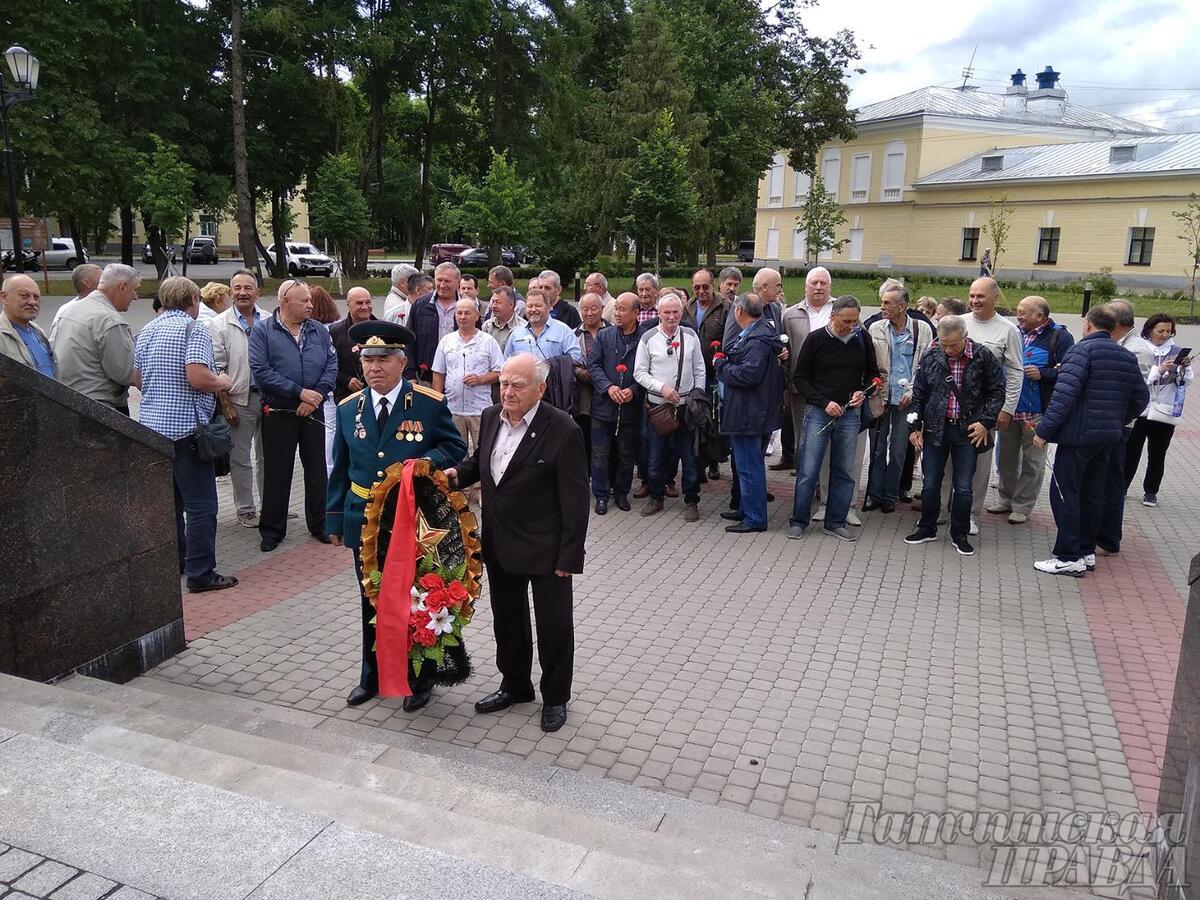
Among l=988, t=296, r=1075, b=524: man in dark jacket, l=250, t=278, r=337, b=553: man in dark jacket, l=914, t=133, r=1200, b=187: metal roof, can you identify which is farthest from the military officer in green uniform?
l=914, t=133, r=1200, b=187: metal roof

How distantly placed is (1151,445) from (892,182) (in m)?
46.9

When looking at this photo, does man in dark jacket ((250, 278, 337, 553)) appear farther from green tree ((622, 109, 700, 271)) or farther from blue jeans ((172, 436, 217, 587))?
green tree ((622, 109, 700, 271))

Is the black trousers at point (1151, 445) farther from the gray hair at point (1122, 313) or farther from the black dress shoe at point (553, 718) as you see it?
the black dress shoe at point (553, 718)

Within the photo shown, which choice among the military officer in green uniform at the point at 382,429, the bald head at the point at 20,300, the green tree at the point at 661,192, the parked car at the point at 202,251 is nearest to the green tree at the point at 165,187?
the green tree at the point at 661,192

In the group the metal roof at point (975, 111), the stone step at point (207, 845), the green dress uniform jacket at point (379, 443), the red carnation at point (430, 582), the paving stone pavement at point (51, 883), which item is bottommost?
the paving stone pavement at point (51, 883)

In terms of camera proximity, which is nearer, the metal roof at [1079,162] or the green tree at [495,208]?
the green tree at [495,208]

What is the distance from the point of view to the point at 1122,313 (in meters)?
7.20

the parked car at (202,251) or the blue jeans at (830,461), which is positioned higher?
the parked car at (202,251)

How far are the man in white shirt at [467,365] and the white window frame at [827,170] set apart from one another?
5074 centimetres

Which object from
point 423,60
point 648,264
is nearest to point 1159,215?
point 648,264

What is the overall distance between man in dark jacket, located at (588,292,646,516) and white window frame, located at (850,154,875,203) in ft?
162

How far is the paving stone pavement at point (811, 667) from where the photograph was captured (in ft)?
14.4

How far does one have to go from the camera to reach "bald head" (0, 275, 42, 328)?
6250 mm

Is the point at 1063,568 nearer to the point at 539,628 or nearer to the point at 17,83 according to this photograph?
the point at 539,628
